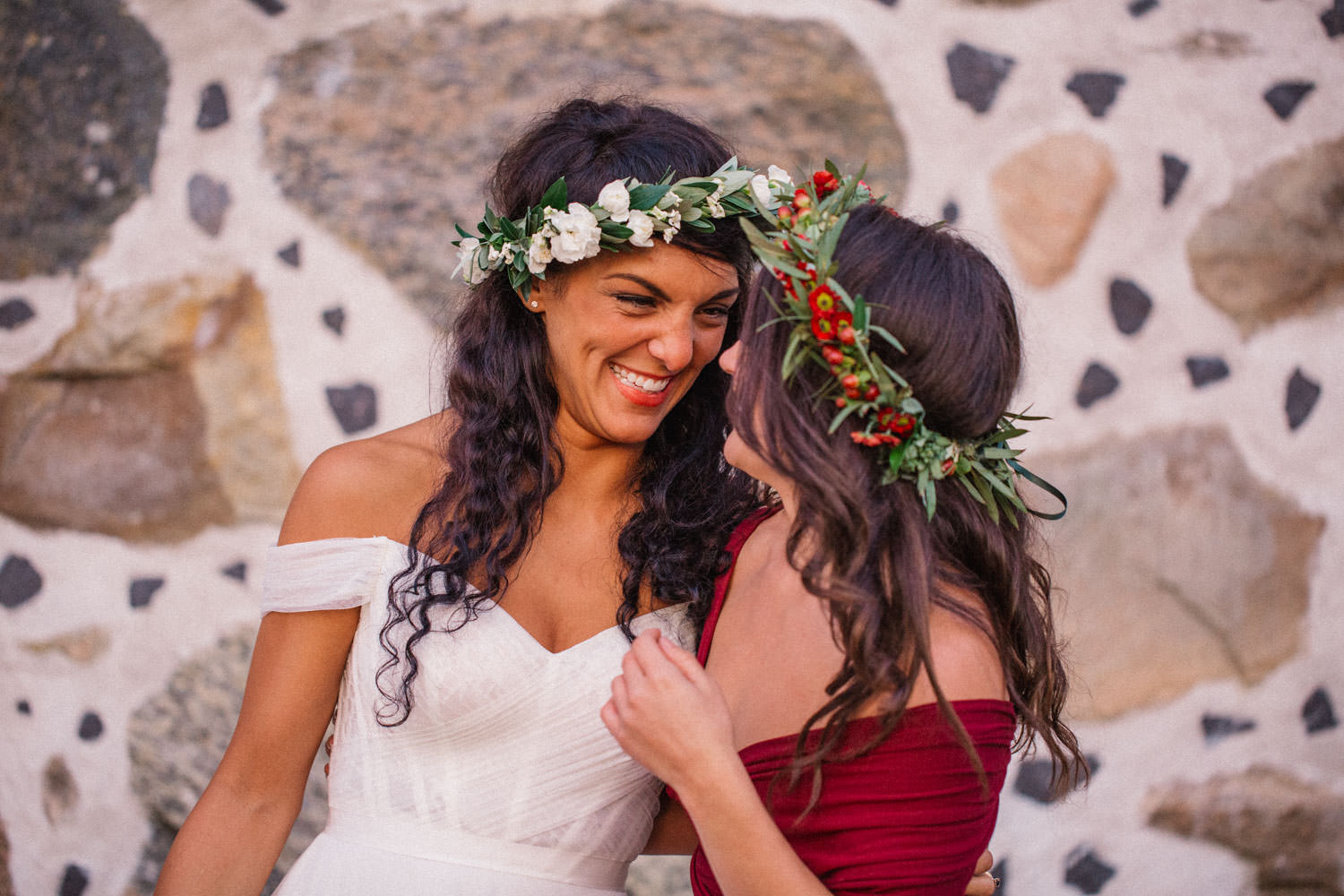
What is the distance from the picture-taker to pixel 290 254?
10.6 ft

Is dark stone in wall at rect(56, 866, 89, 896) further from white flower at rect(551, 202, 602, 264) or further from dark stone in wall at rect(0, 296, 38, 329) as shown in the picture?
white flower at rect(551, 202, 602, 264)

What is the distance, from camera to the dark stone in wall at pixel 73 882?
3270 millimetres

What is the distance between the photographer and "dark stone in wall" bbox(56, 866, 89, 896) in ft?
10.7

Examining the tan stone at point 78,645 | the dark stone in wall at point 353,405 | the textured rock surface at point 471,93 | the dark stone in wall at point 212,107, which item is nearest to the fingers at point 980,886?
the textured rock surface at point 471,93

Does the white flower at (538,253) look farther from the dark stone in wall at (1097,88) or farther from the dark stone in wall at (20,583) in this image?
the dark stone in wall at (20,583)

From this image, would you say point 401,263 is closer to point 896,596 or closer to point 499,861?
point 499,861

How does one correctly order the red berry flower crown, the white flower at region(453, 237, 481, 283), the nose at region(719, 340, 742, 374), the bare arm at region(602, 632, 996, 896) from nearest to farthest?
the bare arm at region(602, 632, 996, 896) → the red berry flower crown → the nose at region(719, 340, 742, 374) → the white flower at region(453, 237, 481, 283)

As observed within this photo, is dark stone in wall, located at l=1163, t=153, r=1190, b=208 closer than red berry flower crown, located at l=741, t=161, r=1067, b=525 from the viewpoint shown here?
No

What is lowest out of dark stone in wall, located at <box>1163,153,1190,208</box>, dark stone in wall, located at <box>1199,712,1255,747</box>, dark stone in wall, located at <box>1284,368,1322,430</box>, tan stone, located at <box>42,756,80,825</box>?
tan stone, located at <box>42,756,80,825</box>

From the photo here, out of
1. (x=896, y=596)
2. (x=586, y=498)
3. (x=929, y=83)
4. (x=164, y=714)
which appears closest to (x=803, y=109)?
(x=929, y=83)

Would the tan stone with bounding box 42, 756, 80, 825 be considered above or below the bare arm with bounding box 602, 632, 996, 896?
below

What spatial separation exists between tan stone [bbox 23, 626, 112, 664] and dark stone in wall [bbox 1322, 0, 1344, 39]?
13.0ft

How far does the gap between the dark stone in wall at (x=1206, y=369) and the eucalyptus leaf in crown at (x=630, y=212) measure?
72.6 inches

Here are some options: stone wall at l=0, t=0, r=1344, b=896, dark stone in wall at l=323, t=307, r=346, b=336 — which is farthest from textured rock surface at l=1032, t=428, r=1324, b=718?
dark stone in wall at l=323, t=307, r=346, b=336
